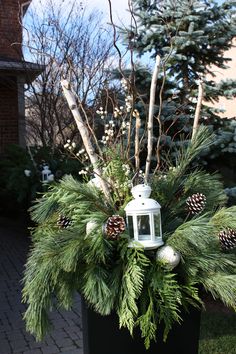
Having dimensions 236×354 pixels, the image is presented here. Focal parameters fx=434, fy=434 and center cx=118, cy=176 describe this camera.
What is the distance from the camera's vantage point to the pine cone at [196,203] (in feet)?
8.10

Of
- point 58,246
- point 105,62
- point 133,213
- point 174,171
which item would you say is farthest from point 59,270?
point 105,62

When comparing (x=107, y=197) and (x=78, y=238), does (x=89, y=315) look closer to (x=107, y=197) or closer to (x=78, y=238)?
(x=78, y=238)

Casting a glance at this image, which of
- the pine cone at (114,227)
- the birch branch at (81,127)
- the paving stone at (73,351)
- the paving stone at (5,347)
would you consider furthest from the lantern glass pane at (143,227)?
the paving stone at (5,347)

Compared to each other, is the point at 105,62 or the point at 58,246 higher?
the point at 105,62

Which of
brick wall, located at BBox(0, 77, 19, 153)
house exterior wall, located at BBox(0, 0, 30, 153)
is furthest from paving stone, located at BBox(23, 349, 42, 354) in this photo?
brick wall, located at BBox(0, 77, 19, 153)

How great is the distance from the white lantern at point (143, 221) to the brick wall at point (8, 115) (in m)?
8.79

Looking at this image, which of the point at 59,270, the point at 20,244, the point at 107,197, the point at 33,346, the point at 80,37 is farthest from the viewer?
the point at 80,37

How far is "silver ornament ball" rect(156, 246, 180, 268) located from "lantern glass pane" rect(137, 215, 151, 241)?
109mm

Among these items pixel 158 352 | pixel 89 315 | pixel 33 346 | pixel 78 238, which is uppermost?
pixel 78 238

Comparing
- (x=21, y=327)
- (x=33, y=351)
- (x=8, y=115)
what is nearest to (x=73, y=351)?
(x=33, y=351)

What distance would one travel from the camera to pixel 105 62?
32.2ft

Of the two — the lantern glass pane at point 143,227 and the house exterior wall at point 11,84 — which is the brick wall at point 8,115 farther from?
the lantern glass pane at point 143,227

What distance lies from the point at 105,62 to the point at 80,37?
2.53 feet

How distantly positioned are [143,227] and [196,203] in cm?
37
